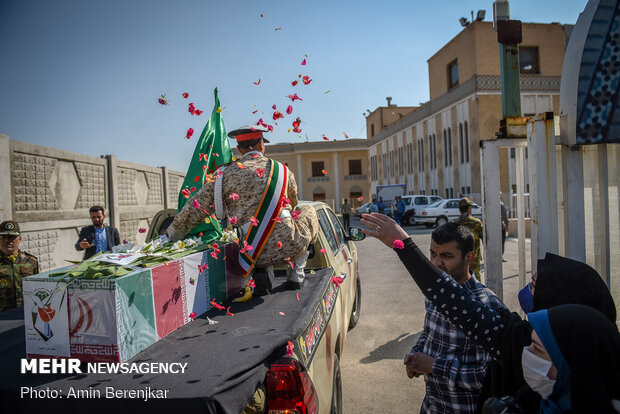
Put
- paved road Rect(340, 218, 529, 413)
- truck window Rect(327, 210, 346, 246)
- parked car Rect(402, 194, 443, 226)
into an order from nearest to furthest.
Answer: paved road Rect(340, 218, 529, 413) → truck window Rect(327, 210, 346, 246) → parked car Rect(402, 194, 443, 226)

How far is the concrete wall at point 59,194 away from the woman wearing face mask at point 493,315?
6562 millimetres

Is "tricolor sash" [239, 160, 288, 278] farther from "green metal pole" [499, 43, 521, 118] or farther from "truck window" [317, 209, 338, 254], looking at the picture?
"green metal pole" [499, 43, 521, 118]

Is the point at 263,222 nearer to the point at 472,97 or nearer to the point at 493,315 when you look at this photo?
the point at 493,315

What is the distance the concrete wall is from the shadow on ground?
18.7 feet

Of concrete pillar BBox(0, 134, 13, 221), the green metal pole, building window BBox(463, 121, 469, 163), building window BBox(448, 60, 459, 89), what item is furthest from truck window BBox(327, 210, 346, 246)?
building window BBox(448, 60, 459, 89)

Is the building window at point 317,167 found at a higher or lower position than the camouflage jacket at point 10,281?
higher

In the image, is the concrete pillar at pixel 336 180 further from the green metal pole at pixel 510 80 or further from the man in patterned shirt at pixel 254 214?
the man in patterned shirt at pixel 254 214

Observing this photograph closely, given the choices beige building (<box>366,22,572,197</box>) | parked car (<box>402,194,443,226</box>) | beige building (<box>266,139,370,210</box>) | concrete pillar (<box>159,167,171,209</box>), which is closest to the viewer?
concrete pillar (<box>159,167,171,209</box>)

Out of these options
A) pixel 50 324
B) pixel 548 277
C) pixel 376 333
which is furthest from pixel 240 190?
pixel 376 333

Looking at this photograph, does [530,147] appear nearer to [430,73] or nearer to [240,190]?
[240,190]

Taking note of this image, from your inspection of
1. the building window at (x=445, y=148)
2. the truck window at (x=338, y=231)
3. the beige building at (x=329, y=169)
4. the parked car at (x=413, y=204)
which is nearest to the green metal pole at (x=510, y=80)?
the truck window at (x=338, y=231)

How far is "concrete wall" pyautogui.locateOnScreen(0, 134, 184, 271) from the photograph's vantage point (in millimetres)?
6457

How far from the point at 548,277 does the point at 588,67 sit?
6.20 ft

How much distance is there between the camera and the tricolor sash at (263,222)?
10.4 feet
